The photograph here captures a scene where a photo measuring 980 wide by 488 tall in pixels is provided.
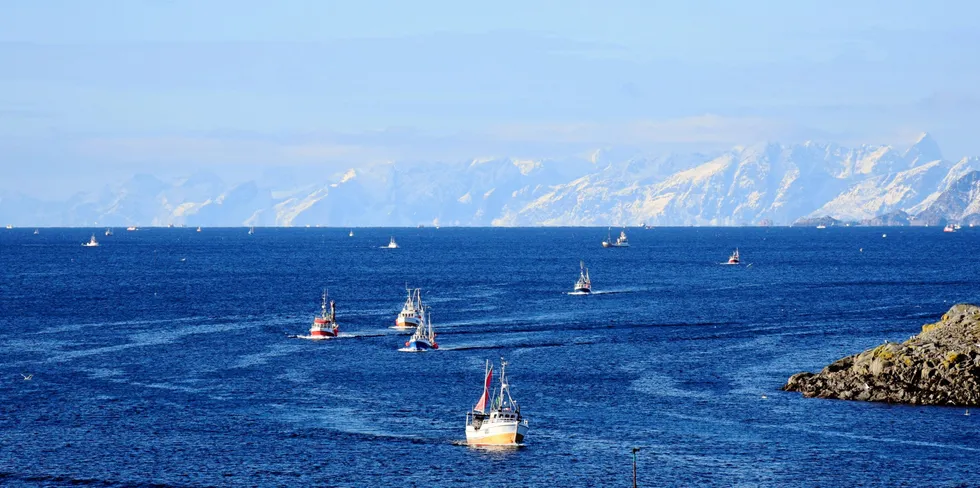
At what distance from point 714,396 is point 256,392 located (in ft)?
128

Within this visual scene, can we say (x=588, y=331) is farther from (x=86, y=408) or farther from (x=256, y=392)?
(x=86, y=408)

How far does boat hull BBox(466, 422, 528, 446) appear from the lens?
8931cm

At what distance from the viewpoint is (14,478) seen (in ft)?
260

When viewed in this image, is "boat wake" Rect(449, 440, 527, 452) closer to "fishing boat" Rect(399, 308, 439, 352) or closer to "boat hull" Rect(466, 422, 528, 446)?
"boat hull" Rect(466, 422, 528, 446)

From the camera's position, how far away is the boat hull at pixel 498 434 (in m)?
89.3

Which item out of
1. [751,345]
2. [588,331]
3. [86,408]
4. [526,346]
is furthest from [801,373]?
[86,408]

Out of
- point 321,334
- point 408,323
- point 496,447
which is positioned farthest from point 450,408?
point 408,323

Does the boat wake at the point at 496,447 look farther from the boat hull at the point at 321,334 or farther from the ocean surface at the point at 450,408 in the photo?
the boat hull at the point at 321,334

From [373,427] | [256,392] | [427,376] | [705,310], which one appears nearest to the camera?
[373,427]

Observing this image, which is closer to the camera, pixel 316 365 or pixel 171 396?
pixel 171 396

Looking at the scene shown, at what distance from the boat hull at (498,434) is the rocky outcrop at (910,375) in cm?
2968

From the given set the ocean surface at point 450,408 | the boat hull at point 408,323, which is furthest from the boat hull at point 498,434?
the boat hull at point 408,323

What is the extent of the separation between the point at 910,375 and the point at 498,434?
3672 centimetres

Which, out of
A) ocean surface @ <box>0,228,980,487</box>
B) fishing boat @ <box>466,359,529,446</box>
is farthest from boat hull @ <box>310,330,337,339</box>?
fishing boat @ <box>466,359,529,446</box>
